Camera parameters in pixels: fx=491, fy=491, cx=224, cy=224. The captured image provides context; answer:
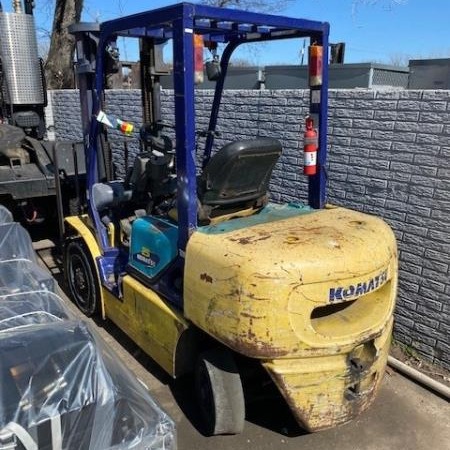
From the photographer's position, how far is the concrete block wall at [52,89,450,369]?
3596 mm

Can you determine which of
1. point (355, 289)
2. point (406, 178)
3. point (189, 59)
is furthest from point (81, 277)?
point (406, 178)

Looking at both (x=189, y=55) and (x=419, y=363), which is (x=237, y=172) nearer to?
(x=189, y=55)

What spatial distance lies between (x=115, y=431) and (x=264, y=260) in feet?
3.40

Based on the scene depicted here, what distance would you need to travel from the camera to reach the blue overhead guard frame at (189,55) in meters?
2.67

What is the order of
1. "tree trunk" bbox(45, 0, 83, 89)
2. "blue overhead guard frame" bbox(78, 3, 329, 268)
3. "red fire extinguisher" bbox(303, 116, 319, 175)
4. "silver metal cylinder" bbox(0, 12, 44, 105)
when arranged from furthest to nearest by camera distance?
"tree trunk" bbox(45, 0, 83, 89) → "silver metal cylinder" bbox(0, 12, 44, 105) → "red fire extinguisher" bbox(303, 116, 319, 175) → "blue overhead guard frame" bbox(78, 3, 329, 268)

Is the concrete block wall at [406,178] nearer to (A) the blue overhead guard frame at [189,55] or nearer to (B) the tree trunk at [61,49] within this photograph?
(A) the blue overhead guard frame at [189,55]

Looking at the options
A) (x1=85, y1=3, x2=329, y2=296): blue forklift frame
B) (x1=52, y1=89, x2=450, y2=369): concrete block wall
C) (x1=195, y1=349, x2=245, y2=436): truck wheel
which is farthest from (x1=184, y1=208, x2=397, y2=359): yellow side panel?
(x1=52, y1=89, x2=450, y2=369): concrete block wall

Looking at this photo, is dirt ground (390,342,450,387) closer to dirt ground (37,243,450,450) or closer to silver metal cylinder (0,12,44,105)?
dirt ground (37,243,450,450)

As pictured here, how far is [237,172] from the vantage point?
300 cm

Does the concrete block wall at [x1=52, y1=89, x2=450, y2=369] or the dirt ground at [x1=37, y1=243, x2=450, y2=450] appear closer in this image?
the dirt ground at [x1=37, y1=243, x2=450, y2=450]

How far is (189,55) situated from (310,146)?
1061 mm

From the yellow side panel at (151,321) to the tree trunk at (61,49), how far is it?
846 centimetres

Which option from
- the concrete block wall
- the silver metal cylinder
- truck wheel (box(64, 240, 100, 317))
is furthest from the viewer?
the silver metal cylinder

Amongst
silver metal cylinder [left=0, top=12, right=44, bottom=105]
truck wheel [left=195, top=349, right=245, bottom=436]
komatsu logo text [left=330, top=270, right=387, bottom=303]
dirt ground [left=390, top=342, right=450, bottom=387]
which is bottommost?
dirt ground [left=390, top=342, right=450, bottom=387]
